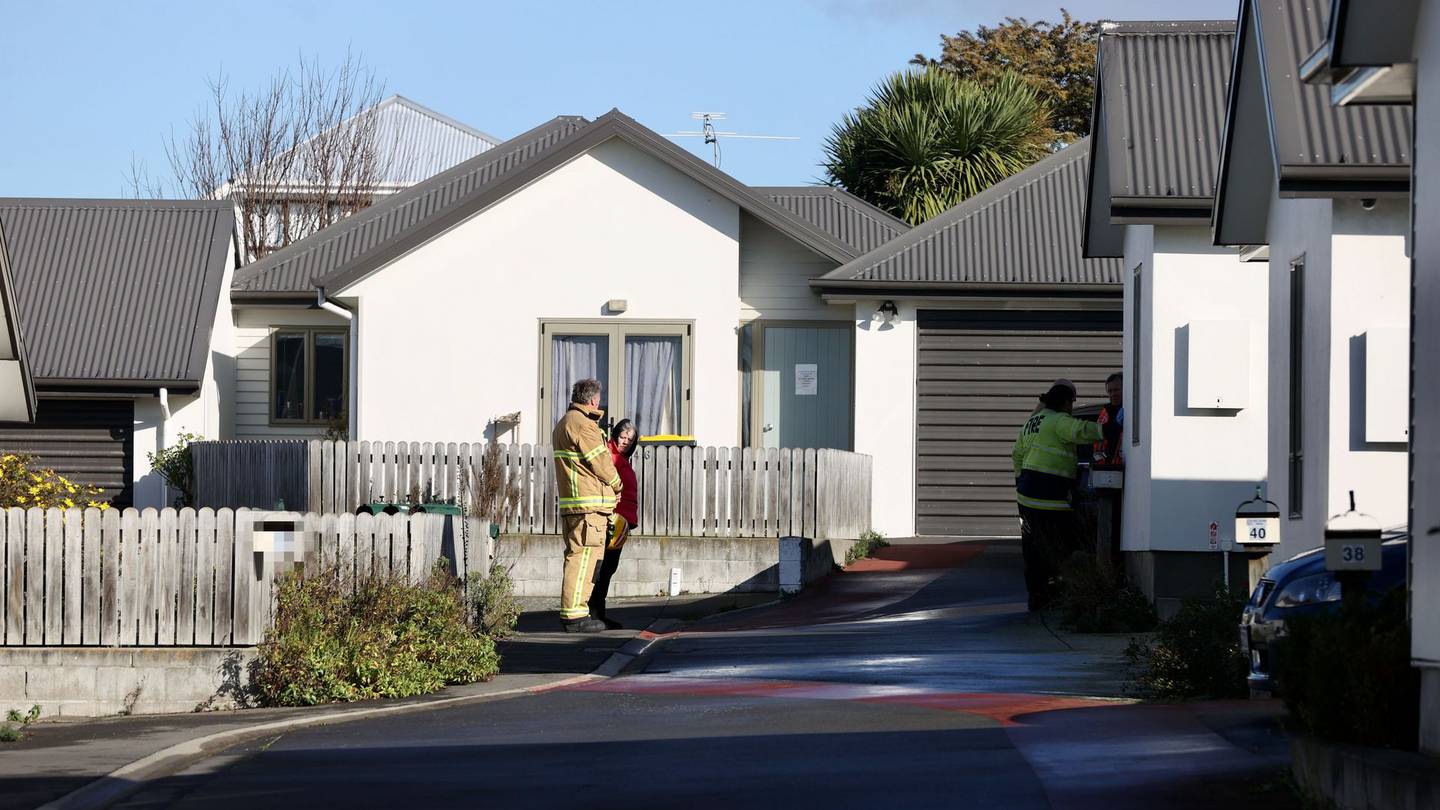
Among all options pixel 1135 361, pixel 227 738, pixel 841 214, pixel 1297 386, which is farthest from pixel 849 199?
pixel 227 738

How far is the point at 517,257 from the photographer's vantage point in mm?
24609

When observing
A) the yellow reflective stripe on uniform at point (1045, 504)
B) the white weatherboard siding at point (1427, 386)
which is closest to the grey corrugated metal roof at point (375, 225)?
the yellow reflective stripe on uniform at point (1045, 504)

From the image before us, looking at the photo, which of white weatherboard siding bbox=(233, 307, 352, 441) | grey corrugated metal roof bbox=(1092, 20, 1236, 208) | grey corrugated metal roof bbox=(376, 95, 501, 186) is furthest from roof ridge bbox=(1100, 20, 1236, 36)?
grey corrugated metal roof bbox=(376, 95, 501, 186)

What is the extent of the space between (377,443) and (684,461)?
3456mm

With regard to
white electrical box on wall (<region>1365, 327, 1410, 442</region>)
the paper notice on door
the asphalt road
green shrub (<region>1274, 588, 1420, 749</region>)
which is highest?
the paper notice on door

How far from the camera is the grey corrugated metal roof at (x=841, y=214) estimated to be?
90.8 feet

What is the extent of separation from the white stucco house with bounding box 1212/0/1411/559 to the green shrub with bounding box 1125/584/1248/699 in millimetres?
1299

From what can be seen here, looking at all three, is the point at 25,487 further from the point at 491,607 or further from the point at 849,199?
the point at 849,199

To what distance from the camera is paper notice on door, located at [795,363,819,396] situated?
24.8 meters

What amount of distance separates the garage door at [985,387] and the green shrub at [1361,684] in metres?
16.6

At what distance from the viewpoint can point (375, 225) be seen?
93.9ft

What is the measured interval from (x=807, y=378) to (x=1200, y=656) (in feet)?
48.3

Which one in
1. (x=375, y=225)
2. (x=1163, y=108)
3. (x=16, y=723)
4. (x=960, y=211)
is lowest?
(x=16, y=723)

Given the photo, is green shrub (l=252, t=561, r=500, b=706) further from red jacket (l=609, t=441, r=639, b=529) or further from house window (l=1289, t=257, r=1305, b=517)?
house window (l=1289, t=257, r=1305, b=517)
